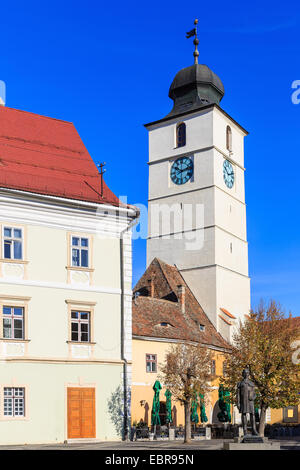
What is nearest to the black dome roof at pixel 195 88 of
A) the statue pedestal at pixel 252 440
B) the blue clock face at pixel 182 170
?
the blue clock face at pixel 182 170

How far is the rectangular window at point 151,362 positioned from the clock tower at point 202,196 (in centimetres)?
1092

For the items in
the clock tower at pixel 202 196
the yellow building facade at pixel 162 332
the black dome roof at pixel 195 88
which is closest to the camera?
the yellow building facade at pixel 162 332

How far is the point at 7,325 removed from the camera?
2723 cm

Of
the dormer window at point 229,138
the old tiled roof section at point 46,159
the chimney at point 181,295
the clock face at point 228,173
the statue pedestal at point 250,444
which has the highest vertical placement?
the dormer window at point 229,138

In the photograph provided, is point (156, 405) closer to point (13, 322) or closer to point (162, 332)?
point (162, 332)

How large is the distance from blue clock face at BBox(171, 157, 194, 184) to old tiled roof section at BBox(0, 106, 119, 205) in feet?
74.7

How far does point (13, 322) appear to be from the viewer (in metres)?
27.4

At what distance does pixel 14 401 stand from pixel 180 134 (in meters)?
34.6

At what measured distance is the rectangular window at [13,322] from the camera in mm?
27188

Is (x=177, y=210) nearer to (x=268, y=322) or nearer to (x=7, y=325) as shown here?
(x=268, y=322)

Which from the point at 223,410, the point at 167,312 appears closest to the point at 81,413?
the point at 223,410

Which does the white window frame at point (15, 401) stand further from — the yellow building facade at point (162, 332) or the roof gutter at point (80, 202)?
the yellow building facade at point (162, 332)

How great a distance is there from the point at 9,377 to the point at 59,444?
3036 mm
